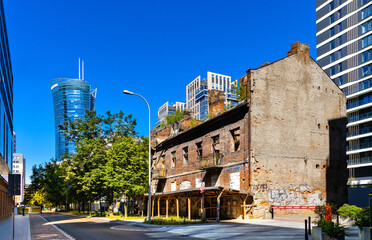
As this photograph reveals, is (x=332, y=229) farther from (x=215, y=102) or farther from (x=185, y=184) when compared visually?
(x=215, y=102)

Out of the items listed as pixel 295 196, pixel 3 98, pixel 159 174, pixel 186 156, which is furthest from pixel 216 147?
pixel 3 98

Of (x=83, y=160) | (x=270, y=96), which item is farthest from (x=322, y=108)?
(x=83, y=160)

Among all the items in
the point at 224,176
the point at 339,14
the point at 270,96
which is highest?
the point at 339,14

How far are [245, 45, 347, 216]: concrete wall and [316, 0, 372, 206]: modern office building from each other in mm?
31380

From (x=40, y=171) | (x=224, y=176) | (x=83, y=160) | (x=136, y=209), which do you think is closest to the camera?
(x=224, y=176)

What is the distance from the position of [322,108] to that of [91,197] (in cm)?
2777

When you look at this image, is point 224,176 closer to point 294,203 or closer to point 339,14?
point 294,203

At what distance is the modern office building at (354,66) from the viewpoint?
5725 cm

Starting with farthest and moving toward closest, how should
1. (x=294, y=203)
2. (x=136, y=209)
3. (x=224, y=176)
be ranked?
1. (x=136, y=209)
2. (x=224, y=176)
3. (x=294, y=203)

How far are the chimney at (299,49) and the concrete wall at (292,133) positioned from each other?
0.08 m

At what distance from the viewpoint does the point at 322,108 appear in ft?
93.3

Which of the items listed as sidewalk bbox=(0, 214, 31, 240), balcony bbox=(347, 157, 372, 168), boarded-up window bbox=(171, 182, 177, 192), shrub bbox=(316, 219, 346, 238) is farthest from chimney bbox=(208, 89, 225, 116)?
balcony bbox=(347, 157, 372, 168)

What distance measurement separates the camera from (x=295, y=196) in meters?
25.4

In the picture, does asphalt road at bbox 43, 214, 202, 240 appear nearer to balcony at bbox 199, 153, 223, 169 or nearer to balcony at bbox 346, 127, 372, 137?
balcony at bbox 199, 153, 223, 169
